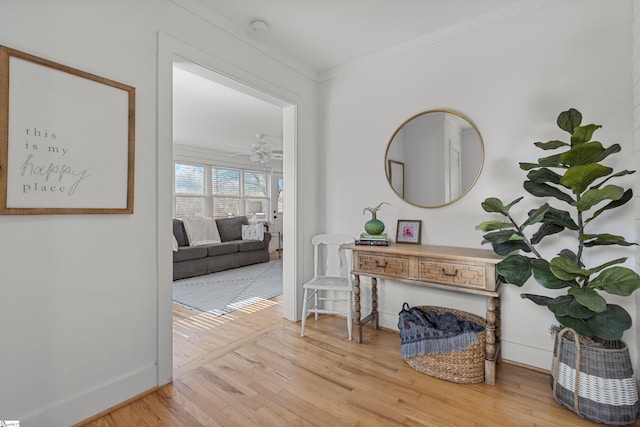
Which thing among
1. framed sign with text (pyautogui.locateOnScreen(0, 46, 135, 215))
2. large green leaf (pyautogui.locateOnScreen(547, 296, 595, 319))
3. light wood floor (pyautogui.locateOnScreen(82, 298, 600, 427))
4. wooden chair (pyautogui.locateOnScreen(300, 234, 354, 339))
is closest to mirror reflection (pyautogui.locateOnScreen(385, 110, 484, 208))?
wooden chair (pyautogui.locateOnScreen(300, 234, 354, 339))

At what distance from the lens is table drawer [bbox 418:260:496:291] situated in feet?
A: 6.36

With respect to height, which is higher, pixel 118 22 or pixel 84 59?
pixel 118 22

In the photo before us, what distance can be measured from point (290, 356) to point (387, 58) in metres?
2.64

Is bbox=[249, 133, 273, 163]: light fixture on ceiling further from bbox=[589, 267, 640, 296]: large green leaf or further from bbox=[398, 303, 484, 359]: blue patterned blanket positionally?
bbox=[589, 267, 640, 296]: large green leaf

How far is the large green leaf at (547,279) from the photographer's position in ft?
5.22

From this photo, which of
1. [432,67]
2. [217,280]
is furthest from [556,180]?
[217,280]

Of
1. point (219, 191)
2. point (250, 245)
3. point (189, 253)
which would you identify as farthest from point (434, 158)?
point (219, 191)

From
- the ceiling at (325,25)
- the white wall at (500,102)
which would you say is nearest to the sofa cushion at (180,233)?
the ceiling at (325,25)

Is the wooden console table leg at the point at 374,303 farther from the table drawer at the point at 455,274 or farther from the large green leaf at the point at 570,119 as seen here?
the large green leaf at the point at 570,119

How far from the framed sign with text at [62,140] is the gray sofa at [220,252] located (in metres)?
3.33

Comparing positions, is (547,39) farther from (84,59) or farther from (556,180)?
(84,59)

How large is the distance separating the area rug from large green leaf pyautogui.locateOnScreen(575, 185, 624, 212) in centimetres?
311

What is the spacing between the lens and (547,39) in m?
2.04

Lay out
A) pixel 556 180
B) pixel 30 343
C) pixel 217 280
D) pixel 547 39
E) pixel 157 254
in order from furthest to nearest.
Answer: pixel 217 280 → pixel 547 39 → pixel 157 254 → pixel 556 180 → pixel 30 343
